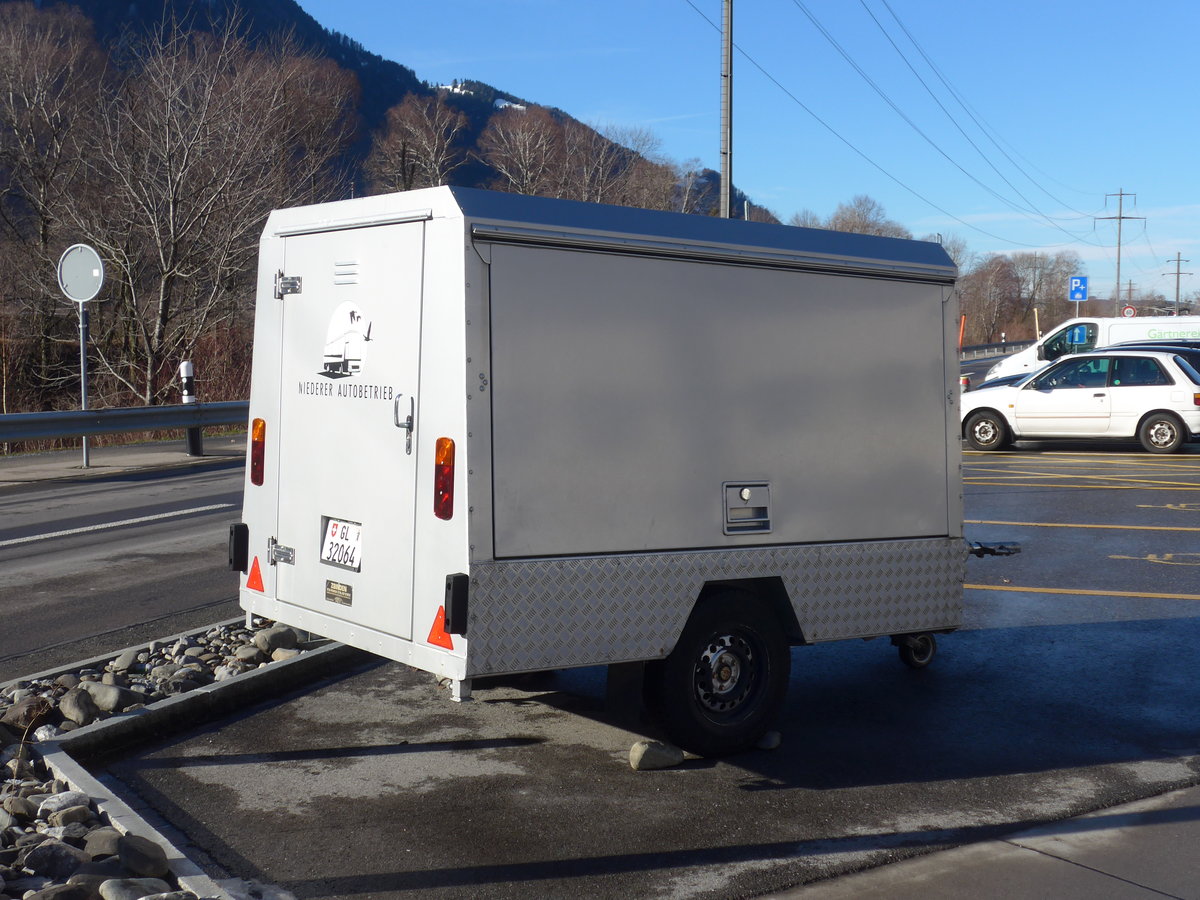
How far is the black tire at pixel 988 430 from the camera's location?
70.0 feet

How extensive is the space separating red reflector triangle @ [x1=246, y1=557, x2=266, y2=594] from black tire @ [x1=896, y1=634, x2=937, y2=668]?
12.9ft

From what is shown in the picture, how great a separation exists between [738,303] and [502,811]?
262 cm

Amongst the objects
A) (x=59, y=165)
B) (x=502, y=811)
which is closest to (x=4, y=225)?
(x=59, y=165)

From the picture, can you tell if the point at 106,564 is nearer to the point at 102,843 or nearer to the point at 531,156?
the point at 102,843

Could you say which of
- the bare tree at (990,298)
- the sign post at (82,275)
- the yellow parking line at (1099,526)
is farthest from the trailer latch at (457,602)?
the bare tree at (990,298)

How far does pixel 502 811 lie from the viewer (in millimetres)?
5215

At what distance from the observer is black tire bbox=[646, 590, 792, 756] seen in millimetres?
5766

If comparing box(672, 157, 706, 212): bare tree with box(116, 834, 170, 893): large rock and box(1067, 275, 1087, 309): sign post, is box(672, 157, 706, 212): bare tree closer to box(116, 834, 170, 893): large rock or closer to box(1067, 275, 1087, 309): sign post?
box(1067, 275, 1087, 309): sign post

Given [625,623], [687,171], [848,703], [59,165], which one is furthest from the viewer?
[687,171]

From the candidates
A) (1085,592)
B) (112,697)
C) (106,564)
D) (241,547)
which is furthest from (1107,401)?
(112,697)

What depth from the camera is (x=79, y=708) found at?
6004mm

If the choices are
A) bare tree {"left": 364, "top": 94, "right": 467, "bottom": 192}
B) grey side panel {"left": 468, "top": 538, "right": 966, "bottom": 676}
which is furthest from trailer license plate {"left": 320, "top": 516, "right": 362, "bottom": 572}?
bare tree {"left": 364, "top": 94, "right": 467, "bottom": 192}

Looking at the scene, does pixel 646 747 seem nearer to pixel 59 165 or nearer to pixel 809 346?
pixel 809 346

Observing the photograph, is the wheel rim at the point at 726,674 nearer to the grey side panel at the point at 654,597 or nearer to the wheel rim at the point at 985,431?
the grey side panel at the point at 654,597
